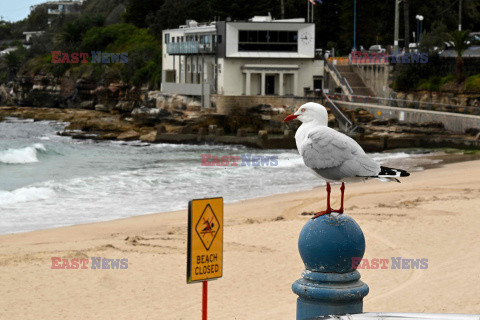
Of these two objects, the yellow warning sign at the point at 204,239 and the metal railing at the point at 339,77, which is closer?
the yellow warning sign at the point at 204,239

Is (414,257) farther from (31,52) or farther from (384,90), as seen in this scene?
(31,52)

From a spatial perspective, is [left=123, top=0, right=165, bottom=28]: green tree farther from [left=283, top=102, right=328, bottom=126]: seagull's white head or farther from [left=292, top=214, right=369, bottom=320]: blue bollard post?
[left=292, top=214, right=369, bottom=320]: blue bollard post

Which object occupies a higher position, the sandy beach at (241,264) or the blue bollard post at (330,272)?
the blue bollard post at (330,272)

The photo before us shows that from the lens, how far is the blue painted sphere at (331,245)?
3852 mm

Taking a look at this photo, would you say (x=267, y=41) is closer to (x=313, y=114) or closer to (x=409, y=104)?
(x=409, y=104)

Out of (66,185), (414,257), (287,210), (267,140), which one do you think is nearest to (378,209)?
(287,210)

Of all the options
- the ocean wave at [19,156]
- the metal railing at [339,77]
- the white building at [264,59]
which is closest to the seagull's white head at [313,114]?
the ocean wave at [19,156]

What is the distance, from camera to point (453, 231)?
17.6m

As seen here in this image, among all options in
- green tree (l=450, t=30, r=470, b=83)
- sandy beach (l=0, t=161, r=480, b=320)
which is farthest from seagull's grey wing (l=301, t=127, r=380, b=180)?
green tree (l=450, t=30, r=470, b=83)

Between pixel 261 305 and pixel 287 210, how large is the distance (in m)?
10.7

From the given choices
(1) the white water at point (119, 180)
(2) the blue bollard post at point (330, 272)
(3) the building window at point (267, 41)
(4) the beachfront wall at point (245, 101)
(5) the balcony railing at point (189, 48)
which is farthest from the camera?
(5) the balcony railing at point (189, 48)

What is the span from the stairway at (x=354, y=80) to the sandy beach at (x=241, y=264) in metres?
32.9

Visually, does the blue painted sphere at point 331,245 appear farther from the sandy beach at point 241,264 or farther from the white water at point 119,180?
the white water at point 119,180

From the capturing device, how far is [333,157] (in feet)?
18.0
